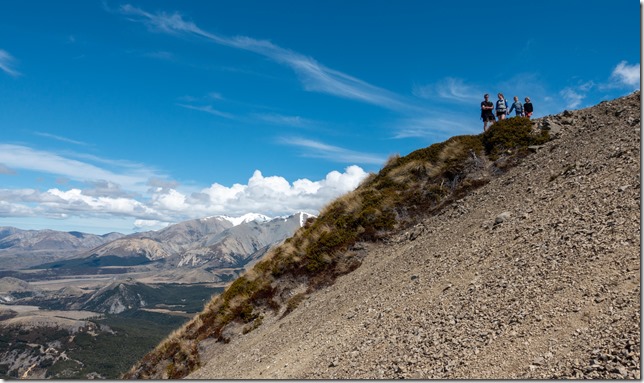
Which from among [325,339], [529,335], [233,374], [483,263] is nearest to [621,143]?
[483,263]

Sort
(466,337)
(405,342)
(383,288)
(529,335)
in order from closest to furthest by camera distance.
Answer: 1. (529,335)
2. (466,337)
3. (405,342)
4. (383,288)

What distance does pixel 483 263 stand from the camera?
16.1 m

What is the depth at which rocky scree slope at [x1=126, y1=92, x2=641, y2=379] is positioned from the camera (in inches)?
401

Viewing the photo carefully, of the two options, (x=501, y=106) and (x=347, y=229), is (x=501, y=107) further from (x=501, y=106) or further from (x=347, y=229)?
(x=347, y=229)

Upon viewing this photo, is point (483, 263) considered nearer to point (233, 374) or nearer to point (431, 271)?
point (431, 271)

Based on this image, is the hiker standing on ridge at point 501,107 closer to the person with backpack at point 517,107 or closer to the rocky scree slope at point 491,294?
the person with backpack at point 517,107

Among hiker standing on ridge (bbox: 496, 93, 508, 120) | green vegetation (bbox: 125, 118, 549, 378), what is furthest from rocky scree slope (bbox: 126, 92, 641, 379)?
hiker standing on ridge (bbox: 496, 93, 508, 120)

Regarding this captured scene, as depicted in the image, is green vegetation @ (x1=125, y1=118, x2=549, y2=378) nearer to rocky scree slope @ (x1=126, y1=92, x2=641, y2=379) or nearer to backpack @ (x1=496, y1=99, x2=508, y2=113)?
rocky scree slope @ (x1=126, y1=92, x2=641, y2=379)

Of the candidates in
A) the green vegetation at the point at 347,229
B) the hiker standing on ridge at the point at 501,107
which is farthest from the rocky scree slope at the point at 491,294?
the hiker standing on ridge at the point at 501,107

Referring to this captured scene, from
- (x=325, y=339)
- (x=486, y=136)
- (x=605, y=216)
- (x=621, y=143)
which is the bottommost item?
(x=325, y=339)

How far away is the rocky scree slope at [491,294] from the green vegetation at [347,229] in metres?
0.30

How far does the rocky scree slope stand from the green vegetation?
0.30 meters

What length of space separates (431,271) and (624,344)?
9264mm

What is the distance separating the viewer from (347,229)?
3025 cm
